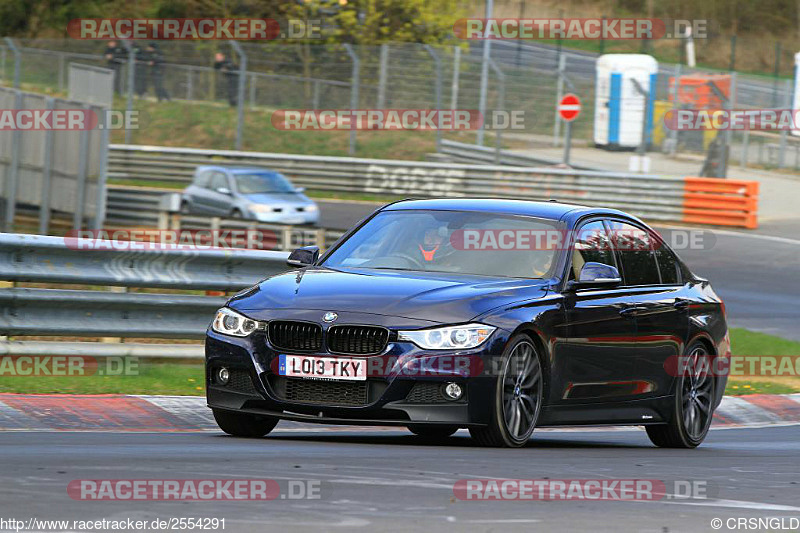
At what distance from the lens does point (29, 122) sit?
89.4ft

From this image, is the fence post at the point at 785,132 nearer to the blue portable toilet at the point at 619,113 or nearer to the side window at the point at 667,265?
the blue portable toilet at the point at 619,113

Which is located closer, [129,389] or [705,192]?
[129,389]

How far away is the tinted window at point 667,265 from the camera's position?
10.7 m

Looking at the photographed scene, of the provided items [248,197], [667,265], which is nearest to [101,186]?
[248,197]

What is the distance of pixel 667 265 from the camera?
1081 centimetres

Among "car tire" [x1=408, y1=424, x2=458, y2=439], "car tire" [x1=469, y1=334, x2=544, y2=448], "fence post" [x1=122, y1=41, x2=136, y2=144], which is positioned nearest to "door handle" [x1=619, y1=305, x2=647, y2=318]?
"car tire" [x1=469, y1=334, x2=544, y2=448]

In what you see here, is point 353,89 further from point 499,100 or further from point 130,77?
point 130,77

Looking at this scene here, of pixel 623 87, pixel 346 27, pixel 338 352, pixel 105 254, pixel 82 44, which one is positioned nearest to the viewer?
pixel 338 352

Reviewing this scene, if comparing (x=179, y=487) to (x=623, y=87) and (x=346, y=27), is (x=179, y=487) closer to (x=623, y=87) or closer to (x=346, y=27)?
(x=623, y=87)

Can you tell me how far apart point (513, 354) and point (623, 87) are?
28999 millimetres

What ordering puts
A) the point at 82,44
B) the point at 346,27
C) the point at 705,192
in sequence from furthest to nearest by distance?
the point at 346,27, the point at 82,44, the point at 705,192

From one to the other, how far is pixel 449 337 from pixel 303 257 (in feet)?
5.22

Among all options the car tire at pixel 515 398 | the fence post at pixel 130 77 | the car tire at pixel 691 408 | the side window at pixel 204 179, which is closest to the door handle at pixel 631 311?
the car tire at pixel 691 408

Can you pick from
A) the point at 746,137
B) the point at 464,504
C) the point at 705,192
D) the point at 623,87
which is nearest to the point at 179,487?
the point at 464,504
